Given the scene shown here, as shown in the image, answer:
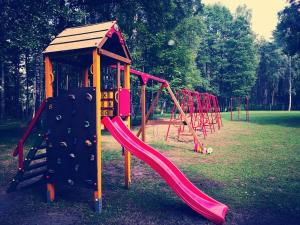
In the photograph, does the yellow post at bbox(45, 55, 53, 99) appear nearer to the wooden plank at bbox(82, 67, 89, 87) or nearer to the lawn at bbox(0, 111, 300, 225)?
the wooden plank at bbox(82, 67, 89, 87)

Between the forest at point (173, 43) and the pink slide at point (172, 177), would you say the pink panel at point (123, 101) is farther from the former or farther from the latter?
the forest at point (173, 43)

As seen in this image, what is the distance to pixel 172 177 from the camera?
4.42 metres

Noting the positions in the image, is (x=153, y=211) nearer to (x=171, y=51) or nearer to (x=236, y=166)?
(x=236, y=166)

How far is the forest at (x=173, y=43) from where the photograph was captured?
34.7ft

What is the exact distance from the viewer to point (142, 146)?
5.07 metres

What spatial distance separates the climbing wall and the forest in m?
6.93

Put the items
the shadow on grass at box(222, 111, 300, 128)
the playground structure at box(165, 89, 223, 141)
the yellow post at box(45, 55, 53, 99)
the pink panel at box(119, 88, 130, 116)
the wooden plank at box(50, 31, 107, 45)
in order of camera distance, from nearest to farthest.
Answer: the wooden plank at box(50, 31, 107, 45) < the yellow post at box(45, 55, 53, 99) < the pink panel at box(119, 88, 130, 116) < the playground structure at box(165, 89, 223, 141) < the shadow on grass at box(222, 111, 300, 128)

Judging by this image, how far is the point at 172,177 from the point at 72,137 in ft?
6.55

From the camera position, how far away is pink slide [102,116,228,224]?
4.13 m

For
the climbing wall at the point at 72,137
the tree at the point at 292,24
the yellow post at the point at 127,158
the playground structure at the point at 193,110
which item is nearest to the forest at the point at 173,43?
the tree at the point at 292,24

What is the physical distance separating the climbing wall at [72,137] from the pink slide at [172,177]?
0.50 meters

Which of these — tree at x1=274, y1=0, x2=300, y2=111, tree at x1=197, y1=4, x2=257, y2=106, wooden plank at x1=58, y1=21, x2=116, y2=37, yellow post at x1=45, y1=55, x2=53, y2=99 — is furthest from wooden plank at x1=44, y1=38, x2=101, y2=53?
tree at x1=197, y1=4, x2=257, y2=106

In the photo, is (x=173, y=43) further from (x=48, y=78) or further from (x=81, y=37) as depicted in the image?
(x=48, y=78)

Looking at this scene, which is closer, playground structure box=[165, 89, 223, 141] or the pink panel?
the pink panel
